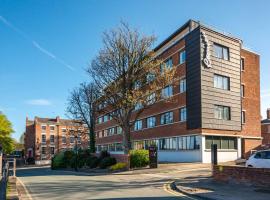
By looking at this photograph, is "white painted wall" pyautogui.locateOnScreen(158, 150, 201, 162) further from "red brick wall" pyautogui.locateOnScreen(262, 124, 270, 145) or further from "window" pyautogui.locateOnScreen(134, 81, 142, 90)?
"red brick wall" pyautogui.locateOnScreen(262, 124, 270, 145)

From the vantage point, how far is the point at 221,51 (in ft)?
132

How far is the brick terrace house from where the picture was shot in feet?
123

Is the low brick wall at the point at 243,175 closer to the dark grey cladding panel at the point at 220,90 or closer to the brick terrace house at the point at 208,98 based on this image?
the brick terrace house at the point at 208,98

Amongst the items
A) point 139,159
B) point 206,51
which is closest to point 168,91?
point 206,51

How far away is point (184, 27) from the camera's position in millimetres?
42406

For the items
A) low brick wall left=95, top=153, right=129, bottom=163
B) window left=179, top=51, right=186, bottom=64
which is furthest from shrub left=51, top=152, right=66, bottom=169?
window left=179, top=51, right=186, bottom=64

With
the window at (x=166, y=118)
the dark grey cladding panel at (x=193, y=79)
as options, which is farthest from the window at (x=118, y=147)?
the dark grey cladding panel at (x=193, y=79)

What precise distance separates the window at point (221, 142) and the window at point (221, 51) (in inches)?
354

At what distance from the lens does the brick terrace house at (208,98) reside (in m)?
37.5

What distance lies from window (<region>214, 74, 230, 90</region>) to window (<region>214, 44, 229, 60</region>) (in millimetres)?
2277

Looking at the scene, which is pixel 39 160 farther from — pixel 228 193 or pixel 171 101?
pixel 228 193

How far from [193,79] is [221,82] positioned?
3.45 meters

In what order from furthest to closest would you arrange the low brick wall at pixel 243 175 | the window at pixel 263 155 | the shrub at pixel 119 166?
the shrub at pixel 119 166 < the window at pixel 263 155 < the low brick wall at pixel 243 175

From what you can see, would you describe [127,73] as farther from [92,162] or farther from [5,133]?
[5,133]
